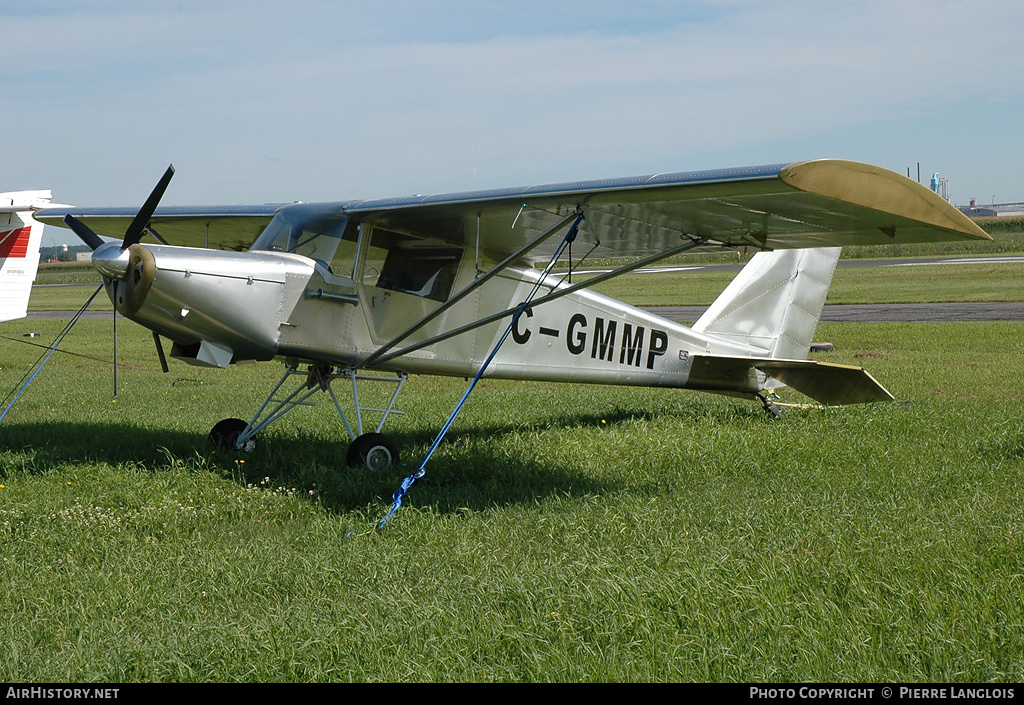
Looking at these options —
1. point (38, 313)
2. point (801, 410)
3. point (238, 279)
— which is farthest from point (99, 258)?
point (38, 313)

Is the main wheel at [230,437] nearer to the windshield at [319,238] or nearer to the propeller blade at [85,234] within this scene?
the windshield at [319,238]

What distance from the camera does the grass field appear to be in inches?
144

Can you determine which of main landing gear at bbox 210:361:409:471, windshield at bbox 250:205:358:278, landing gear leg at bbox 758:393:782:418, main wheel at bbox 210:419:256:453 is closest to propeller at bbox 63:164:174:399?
windshield at bbox 250:205:358:278

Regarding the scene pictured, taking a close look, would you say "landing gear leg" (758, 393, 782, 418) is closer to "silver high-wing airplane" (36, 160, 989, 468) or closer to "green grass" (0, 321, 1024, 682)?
"silver high-wing airplane" (36, 160, 989, 468)

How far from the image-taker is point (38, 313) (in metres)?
35.1

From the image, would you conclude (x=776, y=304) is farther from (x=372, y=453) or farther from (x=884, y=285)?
(x=884, y=285)

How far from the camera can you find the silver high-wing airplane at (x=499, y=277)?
6188 mm

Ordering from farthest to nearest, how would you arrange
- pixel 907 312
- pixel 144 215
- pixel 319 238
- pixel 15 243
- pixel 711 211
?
pixel 907 312 → pixel 15 243 → pixel 319 238 → pixel 144 215 → pixel 711 211

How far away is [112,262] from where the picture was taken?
6.70 meters

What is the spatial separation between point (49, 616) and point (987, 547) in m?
4.99

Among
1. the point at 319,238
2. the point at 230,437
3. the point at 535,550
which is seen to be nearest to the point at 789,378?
the point at 319,238

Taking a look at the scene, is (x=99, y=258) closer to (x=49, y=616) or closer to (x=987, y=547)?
(x=49, y=616)

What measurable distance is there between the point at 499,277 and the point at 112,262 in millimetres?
3598

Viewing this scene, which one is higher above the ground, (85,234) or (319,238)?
(319,238)
